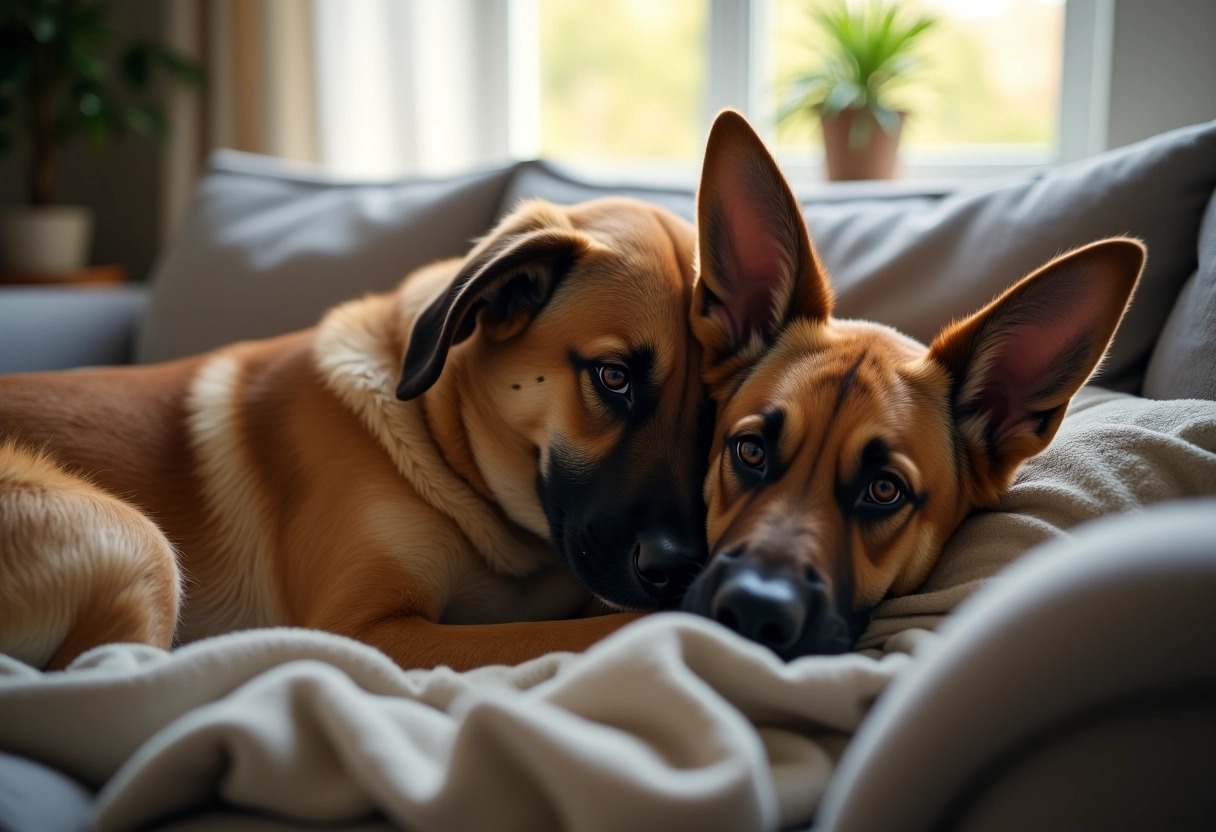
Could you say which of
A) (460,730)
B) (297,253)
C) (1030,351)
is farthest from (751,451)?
(297,253)

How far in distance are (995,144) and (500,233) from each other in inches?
119

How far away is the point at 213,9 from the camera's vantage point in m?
4.23

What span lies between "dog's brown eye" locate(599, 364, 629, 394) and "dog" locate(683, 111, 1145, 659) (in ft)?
0.48

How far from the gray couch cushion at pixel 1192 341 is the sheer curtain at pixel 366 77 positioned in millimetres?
3183

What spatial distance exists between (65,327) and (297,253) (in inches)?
27.5

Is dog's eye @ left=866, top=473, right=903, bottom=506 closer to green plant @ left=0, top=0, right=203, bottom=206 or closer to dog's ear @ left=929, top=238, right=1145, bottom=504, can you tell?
dog's ear @ left=929, top=238, right=1145, bottom=504

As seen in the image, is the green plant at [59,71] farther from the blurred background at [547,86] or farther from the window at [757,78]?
the window at [757,78]

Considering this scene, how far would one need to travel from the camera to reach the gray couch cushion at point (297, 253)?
2516mm

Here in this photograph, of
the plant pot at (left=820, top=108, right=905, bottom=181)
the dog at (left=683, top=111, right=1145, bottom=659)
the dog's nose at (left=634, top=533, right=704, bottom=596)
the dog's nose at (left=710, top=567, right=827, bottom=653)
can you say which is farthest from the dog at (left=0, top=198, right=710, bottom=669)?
the plant pot at (left=820, top=108, right=905, bottom=181)

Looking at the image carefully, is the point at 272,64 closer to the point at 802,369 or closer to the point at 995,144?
the point at 995,144

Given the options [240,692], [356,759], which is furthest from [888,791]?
[240,692]

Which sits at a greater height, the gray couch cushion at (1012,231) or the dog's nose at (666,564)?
the gray couch cushion at (1012,231)

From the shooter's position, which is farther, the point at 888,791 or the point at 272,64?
the point at 272,64

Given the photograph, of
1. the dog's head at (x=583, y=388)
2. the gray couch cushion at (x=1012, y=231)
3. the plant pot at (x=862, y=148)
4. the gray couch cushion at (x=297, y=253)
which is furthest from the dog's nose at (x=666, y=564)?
the plant pot at (x=862, y=148)
